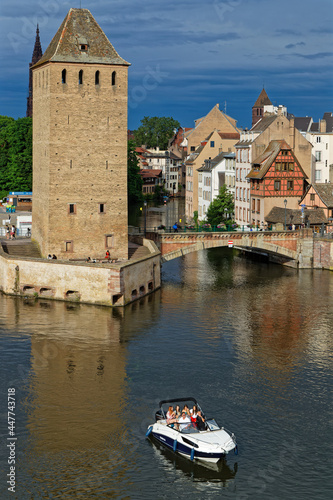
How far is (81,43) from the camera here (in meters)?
66.9

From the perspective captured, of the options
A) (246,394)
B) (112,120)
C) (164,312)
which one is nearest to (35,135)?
(112,120)

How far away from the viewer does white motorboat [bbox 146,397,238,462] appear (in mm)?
34438

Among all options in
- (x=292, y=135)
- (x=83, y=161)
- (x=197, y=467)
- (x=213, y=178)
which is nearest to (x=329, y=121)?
(x=292, y=135)

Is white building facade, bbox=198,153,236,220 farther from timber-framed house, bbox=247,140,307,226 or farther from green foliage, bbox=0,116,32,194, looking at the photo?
green foliage, bbox=0,116,32,194

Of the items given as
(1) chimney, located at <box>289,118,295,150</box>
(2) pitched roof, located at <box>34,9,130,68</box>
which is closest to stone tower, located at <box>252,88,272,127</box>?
(1) chimney, located at <box>289,118,295,150</box>

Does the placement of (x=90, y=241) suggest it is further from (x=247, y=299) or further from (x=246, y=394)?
(x=246, y=394)

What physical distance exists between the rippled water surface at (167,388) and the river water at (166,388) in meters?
0.08

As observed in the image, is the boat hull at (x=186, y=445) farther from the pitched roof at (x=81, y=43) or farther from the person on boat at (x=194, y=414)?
the pitched roof at (x=81, y=43)

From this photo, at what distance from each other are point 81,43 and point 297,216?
32.2m

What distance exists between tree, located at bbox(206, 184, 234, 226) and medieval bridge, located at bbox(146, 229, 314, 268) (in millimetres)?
17689

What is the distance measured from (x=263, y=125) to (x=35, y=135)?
33.1 m

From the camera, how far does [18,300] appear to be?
210 feet

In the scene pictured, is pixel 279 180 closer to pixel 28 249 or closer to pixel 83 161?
pixel 83 161

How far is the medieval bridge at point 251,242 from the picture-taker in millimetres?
76062
